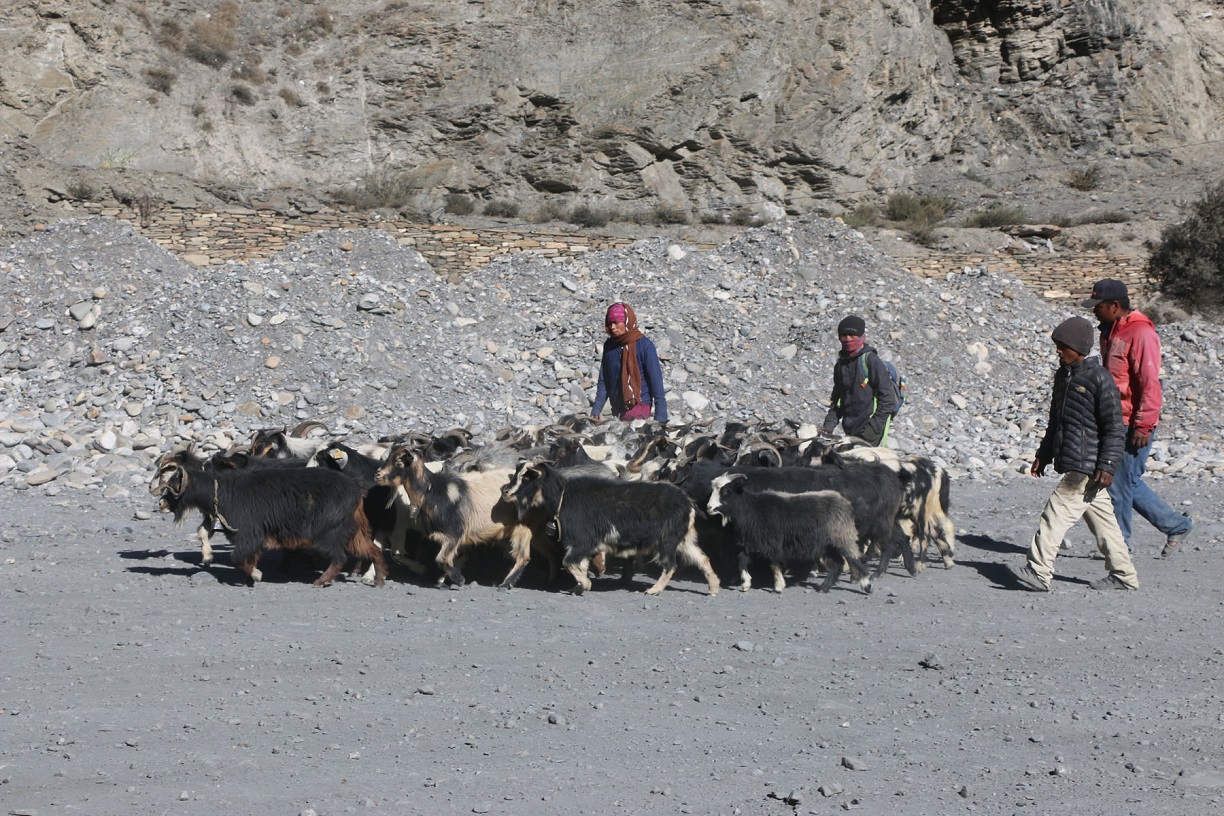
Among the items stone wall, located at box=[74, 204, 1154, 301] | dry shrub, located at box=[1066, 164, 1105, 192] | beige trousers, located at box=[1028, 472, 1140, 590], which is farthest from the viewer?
dry shrub, located at box=[1066, 164, 1105, 192]

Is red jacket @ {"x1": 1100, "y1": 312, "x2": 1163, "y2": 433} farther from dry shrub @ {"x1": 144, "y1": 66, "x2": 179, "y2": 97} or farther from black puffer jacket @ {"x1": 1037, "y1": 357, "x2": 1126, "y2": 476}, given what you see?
dry shrub @ {"x1": 144, "y1": 66, "x2": 179, "y2": 97}

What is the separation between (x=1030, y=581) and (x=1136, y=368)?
1.55 metres

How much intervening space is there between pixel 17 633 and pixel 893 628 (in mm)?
4694

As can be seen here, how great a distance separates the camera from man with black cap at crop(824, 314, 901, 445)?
8.77 meters

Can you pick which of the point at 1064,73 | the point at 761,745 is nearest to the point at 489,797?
the point at 761,745

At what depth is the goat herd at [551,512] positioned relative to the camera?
689 cm

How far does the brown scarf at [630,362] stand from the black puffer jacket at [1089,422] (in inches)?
134

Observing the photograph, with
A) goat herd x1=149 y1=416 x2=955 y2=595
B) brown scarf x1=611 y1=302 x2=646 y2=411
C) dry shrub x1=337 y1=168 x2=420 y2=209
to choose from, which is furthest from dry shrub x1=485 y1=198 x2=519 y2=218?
goat herd x1=149 y1=416 x2=955 y2=595

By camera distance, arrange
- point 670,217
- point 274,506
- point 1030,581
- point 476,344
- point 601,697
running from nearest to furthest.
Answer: point 601,697 → point 274,506 → point 1030,581 → point 476,344 → point 670,217

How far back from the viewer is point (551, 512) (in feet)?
22.8

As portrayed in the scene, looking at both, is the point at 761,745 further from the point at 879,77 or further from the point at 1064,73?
the point at 1064,73

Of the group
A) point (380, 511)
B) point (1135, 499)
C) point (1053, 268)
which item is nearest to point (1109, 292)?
point (1135, 499)

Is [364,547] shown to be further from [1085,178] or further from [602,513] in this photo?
[1085,178]

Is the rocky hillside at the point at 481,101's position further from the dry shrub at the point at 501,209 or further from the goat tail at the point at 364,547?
the goat tail at the point at 364,547
